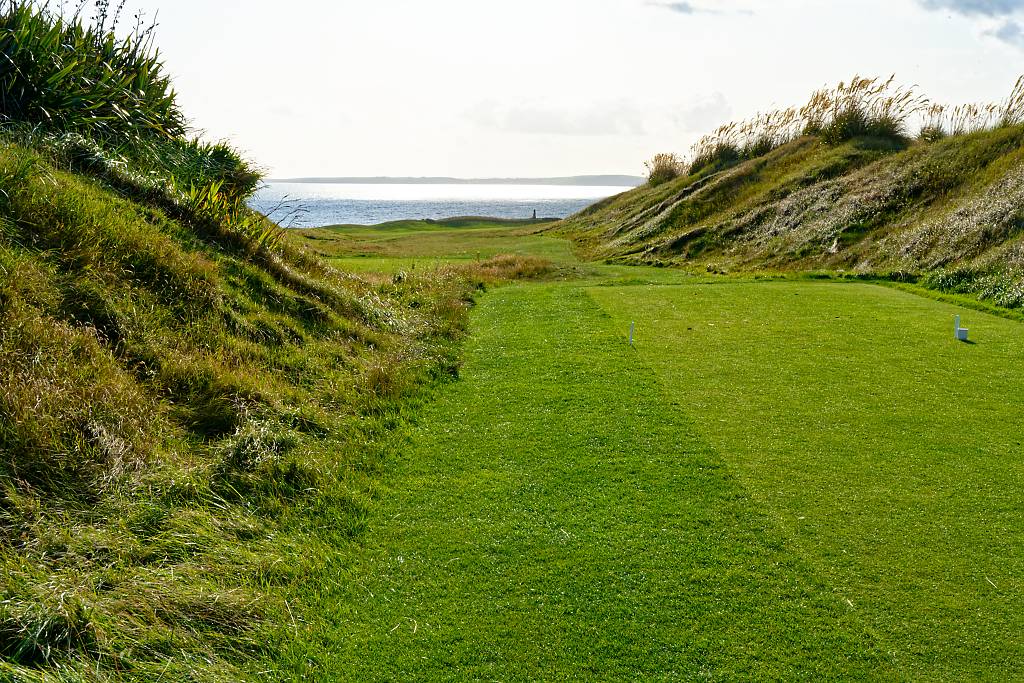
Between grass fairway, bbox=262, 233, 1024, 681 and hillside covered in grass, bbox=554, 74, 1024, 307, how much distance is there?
735 centimetres

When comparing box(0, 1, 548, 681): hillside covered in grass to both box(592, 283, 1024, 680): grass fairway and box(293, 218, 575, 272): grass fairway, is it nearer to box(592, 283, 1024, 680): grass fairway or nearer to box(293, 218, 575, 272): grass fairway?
box(592, 283, 1024, 680): grass fairway

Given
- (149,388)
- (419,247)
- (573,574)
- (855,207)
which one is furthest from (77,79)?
(419,247)

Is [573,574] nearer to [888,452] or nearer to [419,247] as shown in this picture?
[888,452]

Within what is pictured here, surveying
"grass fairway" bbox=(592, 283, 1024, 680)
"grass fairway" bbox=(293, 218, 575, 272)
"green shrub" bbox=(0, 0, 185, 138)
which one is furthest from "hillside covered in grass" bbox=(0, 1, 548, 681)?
"grass fairway" bbox=(293, 218, 575, 272)

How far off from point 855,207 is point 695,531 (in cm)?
1758

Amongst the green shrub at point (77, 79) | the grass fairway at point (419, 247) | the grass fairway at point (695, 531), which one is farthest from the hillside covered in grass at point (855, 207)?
the green shrub at point (77, 79)

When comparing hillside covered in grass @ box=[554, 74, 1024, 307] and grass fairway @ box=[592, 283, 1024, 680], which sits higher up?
hillside covered in grass @ box=[554, 74, 1024, 307]

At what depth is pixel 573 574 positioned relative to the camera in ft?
12.1

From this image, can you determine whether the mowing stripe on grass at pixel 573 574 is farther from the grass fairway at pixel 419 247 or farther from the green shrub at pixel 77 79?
the grass fairway at pixel 419 247

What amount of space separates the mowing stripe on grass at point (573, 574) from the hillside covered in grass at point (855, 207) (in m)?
9.51

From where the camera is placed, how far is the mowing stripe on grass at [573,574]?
3.02 m

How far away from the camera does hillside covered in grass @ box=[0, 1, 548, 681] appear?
308 cm

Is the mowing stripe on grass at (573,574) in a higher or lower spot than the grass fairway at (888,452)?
lower

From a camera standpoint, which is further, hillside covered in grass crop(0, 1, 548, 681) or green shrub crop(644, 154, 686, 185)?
green shrub crop(644, 154, 686, 185)
